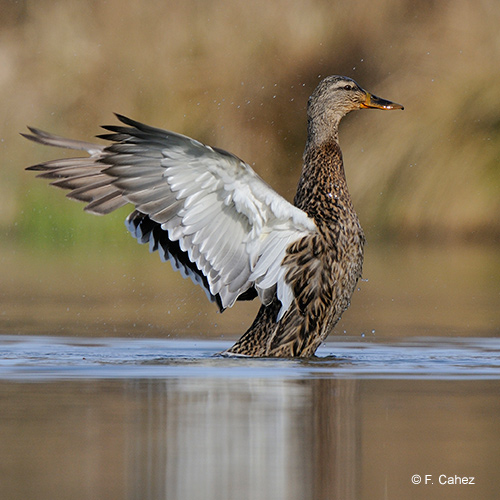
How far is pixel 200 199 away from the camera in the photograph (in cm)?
700

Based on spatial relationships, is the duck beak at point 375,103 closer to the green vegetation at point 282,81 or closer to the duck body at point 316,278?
the duck body at point 316,278

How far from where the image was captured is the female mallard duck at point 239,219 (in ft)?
22.6

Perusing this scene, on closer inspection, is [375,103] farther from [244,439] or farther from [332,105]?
[244,439]

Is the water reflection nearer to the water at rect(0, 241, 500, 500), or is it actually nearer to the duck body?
the water at rect(0, 241, 500, 500)

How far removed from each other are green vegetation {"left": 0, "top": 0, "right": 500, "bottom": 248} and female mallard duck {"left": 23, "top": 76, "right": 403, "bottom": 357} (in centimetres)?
1670

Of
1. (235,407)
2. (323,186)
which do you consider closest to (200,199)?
(323,186)

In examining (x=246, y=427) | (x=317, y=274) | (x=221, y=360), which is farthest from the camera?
(x=317, y=274)

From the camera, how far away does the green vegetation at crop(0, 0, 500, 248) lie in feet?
85.1

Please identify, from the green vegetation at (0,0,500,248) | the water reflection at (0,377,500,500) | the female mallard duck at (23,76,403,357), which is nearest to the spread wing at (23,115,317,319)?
the female mallard duck at (23,76,403,357)

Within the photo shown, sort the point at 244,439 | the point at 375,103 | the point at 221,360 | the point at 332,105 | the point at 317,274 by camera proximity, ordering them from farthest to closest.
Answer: the point at 375,103 < the point at 332,105 < the point at 317,274 < the point at 221,360 < the point at 244,439

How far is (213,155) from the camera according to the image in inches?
266

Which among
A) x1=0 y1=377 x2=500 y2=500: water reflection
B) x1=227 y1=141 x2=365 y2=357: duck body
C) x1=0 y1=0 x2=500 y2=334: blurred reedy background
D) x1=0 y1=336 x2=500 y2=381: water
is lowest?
x1=0 y1=377 x2=500 y2=500: water reflection

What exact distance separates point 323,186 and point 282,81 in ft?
73.2

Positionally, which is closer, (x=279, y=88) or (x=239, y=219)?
(x=239, y=219)
